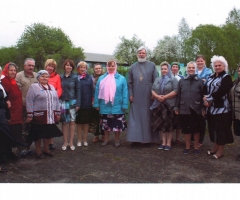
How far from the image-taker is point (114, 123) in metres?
5.96

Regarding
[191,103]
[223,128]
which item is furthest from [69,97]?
[223,128]

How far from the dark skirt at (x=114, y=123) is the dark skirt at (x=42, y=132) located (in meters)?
1.25

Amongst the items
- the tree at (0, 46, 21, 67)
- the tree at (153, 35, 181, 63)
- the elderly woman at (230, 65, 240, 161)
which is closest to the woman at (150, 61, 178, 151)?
the elderly woman at (230, 65, 240, 161)

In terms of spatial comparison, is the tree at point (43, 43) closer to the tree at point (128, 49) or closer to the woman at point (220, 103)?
the tree at point (128, 49)

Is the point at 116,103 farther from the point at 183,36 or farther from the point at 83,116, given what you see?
the point at 183,36

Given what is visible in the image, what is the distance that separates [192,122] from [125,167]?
1568 mm

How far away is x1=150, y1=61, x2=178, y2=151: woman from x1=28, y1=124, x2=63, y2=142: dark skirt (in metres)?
2.01

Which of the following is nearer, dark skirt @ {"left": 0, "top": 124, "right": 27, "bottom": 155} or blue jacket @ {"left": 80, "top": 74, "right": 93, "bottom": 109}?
dark skirt @ {"left": 0, "top": 124, "right": 27, "bottom": 155}

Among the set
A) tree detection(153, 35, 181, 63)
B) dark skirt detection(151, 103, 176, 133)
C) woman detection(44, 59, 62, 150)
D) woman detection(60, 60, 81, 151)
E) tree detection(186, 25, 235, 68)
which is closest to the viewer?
woman detection(44, 59, 62, 150)

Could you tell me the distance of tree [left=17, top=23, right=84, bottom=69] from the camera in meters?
44.2

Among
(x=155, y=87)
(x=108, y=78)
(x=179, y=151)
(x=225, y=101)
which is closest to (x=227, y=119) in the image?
(x=225, y=101)

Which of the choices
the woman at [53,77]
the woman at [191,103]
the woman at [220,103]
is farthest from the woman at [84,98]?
the woman at [220,103]

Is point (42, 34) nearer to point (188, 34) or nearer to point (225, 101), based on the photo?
point (188, 34)

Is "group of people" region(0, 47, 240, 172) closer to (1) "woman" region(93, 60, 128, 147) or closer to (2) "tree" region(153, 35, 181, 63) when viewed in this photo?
(1) "woman" region(93, 60, 128, 147)
